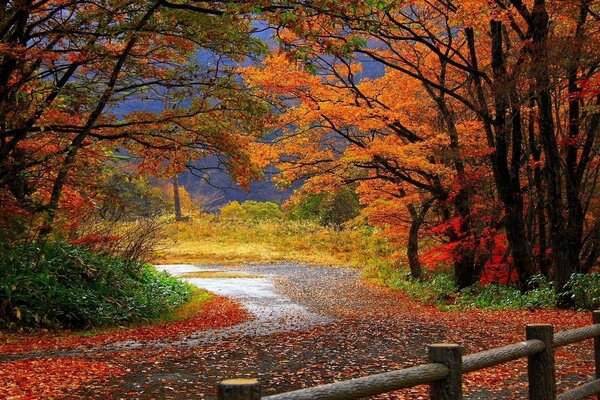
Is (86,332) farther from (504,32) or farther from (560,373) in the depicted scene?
(504,32)

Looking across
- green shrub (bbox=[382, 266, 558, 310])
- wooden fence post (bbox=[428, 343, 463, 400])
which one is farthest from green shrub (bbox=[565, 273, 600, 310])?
wooden fence post (bbox=[428, 343, 463, 400])

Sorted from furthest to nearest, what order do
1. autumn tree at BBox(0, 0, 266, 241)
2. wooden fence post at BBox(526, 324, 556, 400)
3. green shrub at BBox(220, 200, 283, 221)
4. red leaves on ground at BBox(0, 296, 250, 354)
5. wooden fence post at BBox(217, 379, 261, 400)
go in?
green shrub at BBox(220, 200, 283, 221)
autumn tree at BBox(0, 0, 266, 241)
red leaves on ground at BBox(0, 296, 250, 354)
wooden fence post at BBox(526, 324, 556, 400)
wooden fence post at BBox(217, 379, 261, 400)

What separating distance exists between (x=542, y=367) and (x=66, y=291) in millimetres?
10735

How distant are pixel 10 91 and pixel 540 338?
9.94 meters

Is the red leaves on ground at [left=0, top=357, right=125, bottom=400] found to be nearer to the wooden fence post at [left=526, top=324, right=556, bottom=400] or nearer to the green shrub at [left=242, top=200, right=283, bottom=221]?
the wooden fence post at [left=526, top=324, right=556, bottom=400]

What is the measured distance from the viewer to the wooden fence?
9.53ft

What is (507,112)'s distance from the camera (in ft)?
51.8

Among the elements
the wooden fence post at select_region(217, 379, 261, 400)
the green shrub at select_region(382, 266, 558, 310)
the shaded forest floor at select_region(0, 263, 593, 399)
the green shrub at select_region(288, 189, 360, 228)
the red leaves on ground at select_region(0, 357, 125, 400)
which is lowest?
the green shrub at select_region(382, 266, 558, 310)

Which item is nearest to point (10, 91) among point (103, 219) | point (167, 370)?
point (167, 370)

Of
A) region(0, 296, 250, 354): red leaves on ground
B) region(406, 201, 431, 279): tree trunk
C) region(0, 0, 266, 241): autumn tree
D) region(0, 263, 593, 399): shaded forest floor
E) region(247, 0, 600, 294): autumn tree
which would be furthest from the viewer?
region(406, 201, 431, 279): tree trunk

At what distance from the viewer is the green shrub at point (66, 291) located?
477 inches

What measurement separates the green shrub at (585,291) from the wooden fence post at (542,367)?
32.5 ft

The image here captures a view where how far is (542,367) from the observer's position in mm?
4898

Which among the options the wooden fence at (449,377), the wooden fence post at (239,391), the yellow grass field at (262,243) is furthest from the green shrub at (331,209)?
the wooden fence post at (239,391)
